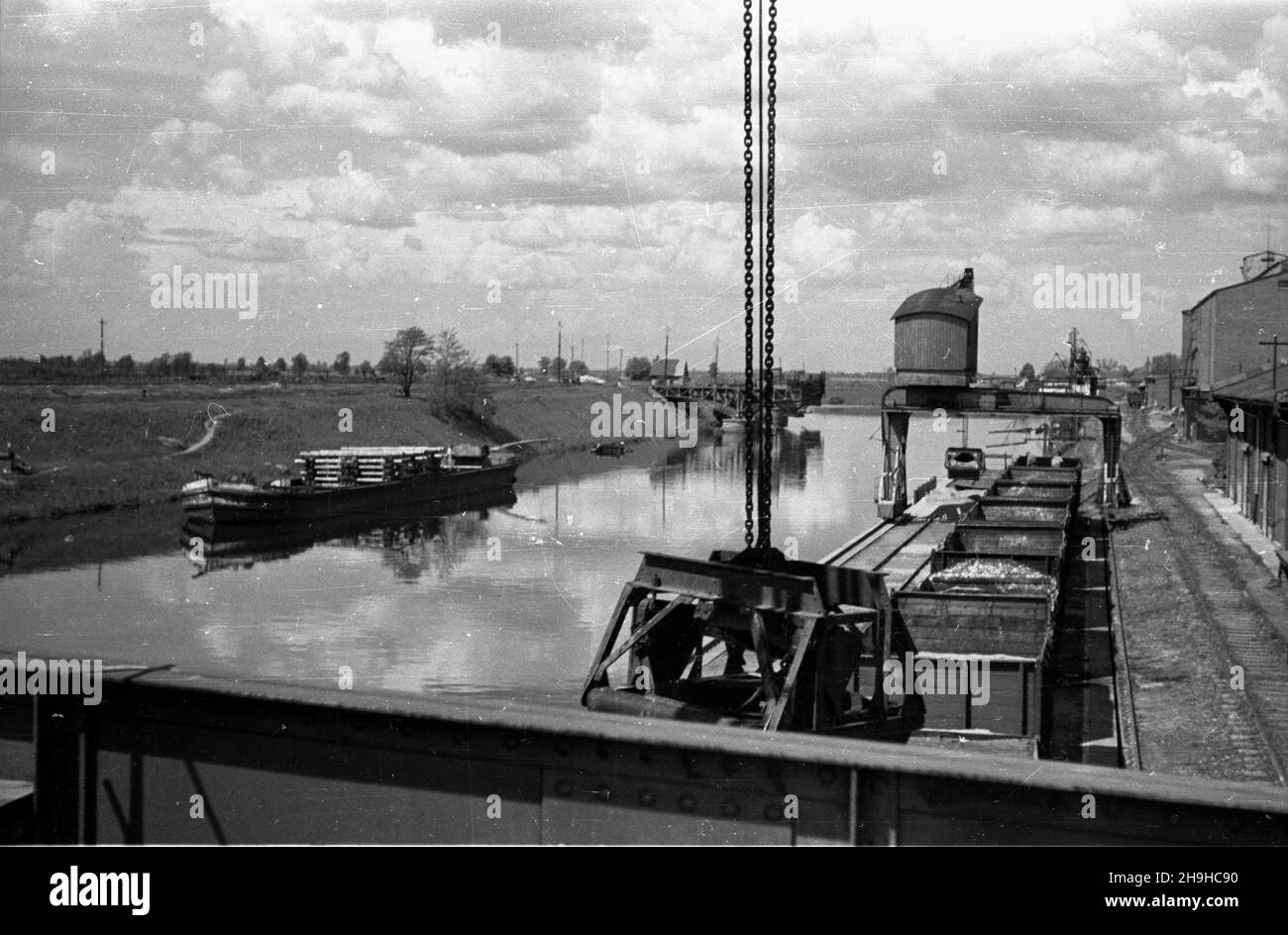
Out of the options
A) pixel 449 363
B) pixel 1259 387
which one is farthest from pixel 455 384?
pixel 1259 387

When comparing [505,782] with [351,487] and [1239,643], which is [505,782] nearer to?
[1239,643]

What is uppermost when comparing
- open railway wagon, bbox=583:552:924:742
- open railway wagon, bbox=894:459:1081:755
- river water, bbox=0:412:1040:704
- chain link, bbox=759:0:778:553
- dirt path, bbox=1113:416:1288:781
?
chain link, bbox=759:0:778:553

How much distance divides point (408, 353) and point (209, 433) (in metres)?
23.1

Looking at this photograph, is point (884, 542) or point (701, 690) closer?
point (701, 690)

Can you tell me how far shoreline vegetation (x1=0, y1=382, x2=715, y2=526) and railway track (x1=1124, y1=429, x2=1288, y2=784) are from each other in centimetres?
3300

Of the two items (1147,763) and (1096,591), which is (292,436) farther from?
(1147,763)

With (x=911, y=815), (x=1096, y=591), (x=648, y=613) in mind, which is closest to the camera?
(x=911, y=815)

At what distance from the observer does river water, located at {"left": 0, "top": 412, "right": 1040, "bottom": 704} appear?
2073cm

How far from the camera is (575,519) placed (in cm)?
4241

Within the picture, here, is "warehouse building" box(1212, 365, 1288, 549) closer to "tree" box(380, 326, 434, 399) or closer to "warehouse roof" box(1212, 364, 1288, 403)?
"warehouse roof" box(1212, 364, 1288, 403)

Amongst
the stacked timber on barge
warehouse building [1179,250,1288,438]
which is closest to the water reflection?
the stacked timber on barge

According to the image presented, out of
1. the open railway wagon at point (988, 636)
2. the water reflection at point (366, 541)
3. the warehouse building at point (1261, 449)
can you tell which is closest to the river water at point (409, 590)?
the water reflection at point (366, 541)
